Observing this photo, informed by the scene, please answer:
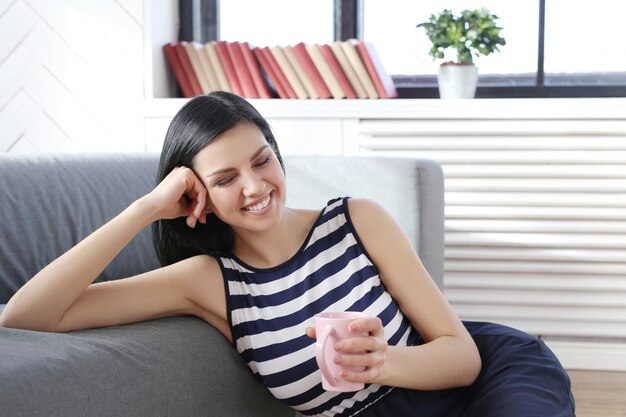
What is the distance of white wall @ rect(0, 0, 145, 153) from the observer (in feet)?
9.84

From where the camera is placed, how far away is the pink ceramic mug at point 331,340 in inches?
42.0

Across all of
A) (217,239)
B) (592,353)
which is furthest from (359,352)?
(592,353)

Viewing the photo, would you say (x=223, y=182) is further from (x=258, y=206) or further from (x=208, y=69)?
(x=208, y=69)

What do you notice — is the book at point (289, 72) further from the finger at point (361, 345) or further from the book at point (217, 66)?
the finger at point (361, 345)

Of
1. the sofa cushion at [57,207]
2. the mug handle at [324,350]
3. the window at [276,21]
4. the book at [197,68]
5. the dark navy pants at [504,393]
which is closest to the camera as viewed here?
the mug handle at [324,350]

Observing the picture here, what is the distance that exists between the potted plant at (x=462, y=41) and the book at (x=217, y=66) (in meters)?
0.69

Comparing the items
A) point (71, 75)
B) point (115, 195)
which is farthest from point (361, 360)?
point (71, 75)

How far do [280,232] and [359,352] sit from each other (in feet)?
1.48

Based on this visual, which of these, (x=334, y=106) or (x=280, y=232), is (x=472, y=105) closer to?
(x=334, y=106)

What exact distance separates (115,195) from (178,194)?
0.58m

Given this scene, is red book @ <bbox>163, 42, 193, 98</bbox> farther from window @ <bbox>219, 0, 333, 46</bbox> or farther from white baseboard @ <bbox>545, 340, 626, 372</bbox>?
white baseboard @ <bbox>545, 340, 626, 372</bbox>

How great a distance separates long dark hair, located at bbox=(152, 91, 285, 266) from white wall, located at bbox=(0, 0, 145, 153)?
4.81ft

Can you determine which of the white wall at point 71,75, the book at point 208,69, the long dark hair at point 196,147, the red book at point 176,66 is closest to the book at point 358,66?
the book at point 208,69

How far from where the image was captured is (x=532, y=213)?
286 cm
